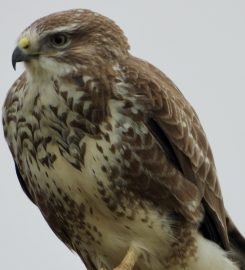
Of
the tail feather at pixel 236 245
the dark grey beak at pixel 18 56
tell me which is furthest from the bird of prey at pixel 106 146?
the tail feather at pixel 236 245

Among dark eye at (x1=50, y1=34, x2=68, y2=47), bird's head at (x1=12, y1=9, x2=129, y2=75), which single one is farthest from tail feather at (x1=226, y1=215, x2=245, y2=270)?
dark eye at (x1=50, y1=34, x2=68, y2=47)

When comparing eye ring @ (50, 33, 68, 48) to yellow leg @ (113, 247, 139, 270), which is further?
yellow leg @ (113, 247, 139, 270)


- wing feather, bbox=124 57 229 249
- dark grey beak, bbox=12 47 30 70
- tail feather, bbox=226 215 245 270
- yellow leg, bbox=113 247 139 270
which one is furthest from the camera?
tail feather, bbox=226 215 245 270

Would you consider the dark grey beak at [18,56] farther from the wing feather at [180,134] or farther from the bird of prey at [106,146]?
the wing feather at [180,134]

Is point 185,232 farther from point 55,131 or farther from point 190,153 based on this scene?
point 55,131

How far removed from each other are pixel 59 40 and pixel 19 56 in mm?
306

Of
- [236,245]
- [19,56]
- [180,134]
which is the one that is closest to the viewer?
[19,56]

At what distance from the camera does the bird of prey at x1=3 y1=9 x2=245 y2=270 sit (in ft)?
22.1

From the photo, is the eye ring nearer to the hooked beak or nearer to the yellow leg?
the hooked beak

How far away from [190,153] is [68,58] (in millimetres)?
1166

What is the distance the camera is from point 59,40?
6707 millimetres

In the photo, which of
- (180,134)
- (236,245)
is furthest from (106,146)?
(236,245)

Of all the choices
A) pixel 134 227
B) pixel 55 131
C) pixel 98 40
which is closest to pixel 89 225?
pixel 134 227

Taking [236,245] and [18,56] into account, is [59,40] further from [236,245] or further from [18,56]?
[236,245]
